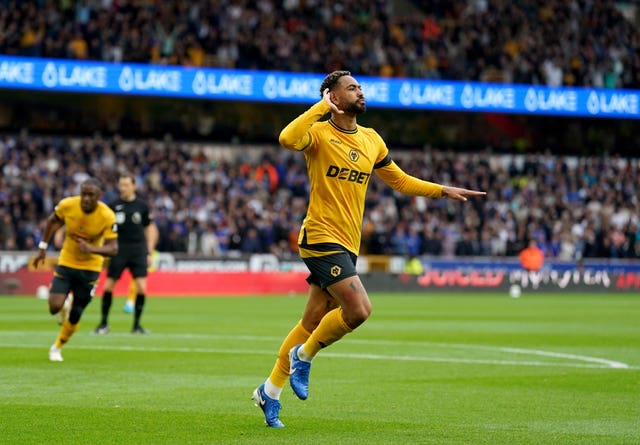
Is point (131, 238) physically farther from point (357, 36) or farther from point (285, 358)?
point (357, 36)

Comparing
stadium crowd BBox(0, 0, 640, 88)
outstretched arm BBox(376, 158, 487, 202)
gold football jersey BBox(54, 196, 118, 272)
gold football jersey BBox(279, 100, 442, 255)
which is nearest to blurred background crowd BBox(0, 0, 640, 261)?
stadium crowd BBox(0, 0, 640, 88)

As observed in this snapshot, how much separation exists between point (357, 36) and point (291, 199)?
8134 millimetres

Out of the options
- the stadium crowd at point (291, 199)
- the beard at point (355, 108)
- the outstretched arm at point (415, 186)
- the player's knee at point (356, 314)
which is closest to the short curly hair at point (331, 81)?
the beard at point (355, 108)

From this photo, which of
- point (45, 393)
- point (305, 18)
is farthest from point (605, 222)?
point (45, 393)

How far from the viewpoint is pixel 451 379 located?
13.0 metres

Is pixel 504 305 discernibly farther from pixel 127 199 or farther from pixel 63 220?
pixel 63 220

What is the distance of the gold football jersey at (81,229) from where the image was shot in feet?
49.8

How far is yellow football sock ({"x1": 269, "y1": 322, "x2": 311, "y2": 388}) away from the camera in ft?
30.6

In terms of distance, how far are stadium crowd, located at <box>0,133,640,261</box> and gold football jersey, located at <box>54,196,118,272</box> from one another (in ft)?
61.7

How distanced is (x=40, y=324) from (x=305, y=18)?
2705 cm

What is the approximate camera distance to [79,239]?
49.6ft

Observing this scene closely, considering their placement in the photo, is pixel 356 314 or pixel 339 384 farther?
pixel 339 384

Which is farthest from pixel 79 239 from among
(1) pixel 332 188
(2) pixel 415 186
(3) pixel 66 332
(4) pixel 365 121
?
(4) pixel 365 121

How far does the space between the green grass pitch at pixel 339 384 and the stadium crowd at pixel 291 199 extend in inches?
540
